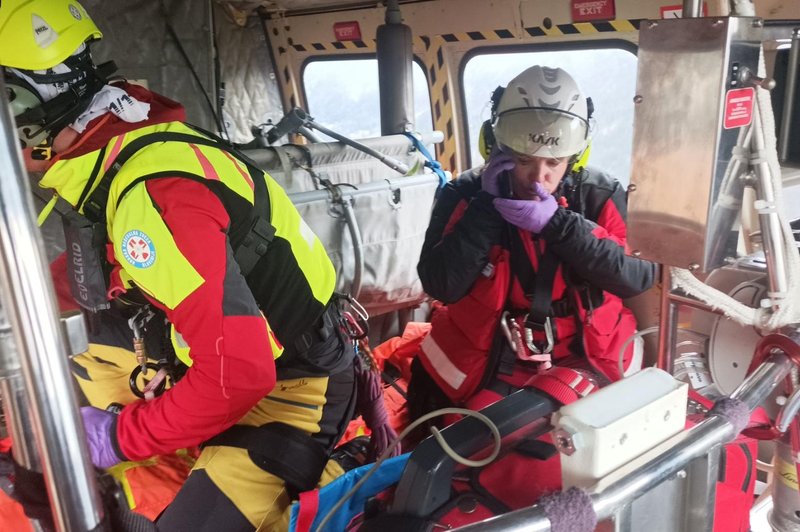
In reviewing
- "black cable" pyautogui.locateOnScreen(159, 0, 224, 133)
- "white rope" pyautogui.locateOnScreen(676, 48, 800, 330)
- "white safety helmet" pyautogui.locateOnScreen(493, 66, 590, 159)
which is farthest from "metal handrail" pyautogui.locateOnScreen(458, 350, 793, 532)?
"black cable" pyautogui.locateOnScreen(159, 0, 224, 133)

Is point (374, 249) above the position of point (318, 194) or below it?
below

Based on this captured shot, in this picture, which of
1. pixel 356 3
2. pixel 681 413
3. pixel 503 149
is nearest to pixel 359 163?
pixel 503 149

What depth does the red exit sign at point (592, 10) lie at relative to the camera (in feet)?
10.5

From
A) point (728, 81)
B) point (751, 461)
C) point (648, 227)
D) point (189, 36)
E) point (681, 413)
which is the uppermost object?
point (189, 36)

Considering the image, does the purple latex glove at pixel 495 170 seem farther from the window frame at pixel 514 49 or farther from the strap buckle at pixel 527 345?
the window frame at pixel 514 49

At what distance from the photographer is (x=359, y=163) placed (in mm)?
3678

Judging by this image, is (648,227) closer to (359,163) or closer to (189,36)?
(359,163)

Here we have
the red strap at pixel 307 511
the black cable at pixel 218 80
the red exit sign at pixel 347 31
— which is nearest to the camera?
the red strap at pixel 307 511

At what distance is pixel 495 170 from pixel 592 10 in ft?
4.20

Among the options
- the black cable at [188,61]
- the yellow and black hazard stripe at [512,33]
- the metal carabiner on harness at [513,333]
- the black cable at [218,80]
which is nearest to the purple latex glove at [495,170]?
the metal carabiner on harness at [513,333]

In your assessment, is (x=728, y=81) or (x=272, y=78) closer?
(x=728, y=81)

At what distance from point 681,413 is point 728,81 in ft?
1.69

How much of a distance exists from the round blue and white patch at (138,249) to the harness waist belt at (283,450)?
0.70 metres

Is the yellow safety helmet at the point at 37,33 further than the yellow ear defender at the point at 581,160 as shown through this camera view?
No
